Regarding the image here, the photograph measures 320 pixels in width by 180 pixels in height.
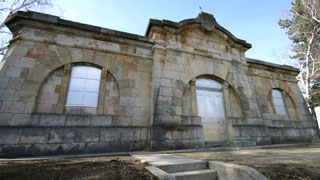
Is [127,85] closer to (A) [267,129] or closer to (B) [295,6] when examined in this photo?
(A) [267,129]

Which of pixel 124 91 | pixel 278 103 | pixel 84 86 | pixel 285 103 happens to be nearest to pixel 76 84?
pixel 84 86

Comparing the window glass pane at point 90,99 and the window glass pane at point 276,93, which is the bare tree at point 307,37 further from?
the window glass pane at point 90,99

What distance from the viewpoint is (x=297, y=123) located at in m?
8.73

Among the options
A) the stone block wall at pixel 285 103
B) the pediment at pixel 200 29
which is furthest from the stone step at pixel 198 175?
the stone block wall at pixel 285 103

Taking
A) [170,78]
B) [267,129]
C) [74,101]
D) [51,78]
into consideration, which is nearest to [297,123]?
[267,129]

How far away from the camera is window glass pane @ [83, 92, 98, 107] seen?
557 cm

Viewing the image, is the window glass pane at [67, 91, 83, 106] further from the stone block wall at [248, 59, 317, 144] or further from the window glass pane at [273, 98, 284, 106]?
the window glass pane at [273, 98, 284, 106]

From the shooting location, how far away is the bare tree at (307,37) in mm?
11370

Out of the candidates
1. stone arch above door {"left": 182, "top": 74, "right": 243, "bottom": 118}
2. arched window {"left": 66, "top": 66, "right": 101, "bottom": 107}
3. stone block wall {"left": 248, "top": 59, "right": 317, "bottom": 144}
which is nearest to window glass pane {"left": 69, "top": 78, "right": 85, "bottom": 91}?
arched window {"left": 66, "top": 66, "right": 101, "bottom": 107}

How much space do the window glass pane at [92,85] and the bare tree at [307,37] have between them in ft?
44.7

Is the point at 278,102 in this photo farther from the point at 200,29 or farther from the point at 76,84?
the point at 76,84

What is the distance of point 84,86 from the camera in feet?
18.8

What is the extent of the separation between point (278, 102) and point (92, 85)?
10476 mm

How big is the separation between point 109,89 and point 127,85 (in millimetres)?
732
